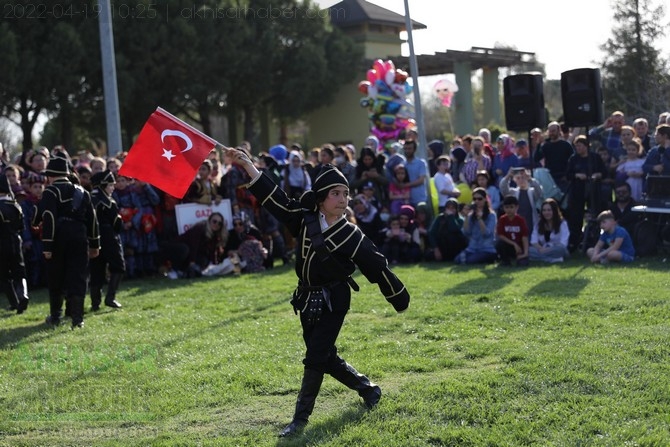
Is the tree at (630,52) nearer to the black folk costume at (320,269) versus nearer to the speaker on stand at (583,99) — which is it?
the speaker on stand at (583,99)

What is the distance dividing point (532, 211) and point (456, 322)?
18.5 ft

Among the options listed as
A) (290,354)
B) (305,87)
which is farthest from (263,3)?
(290,354)

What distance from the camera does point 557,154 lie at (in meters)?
16.2

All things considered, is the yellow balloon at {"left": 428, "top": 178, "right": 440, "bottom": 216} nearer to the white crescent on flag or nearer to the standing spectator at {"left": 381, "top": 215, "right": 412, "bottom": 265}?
the standing spectator at {"left": 381, "top": 215, "right": 412, "bottom": 265}

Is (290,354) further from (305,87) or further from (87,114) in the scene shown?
(305,87)

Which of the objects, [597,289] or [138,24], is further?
[138,24]

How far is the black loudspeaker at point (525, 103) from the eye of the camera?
16391 mm

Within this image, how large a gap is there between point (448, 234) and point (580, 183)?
7.59 feet

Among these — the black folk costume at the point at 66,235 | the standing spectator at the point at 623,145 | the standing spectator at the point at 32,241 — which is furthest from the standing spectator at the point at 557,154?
the black folk costume at the point at 66,235

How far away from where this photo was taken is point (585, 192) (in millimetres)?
15555

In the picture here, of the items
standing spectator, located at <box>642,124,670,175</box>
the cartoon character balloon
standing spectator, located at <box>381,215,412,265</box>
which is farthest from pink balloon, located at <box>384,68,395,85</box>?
standing spectator, located at <box>642,124,670,175</box>

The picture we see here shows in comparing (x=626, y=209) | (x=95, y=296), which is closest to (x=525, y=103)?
(x=626, y=209)

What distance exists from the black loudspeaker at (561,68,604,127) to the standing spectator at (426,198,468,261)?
93.8 inches

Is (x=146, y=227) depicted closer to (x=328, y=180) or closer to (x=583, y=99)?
(x=583, y=99)
